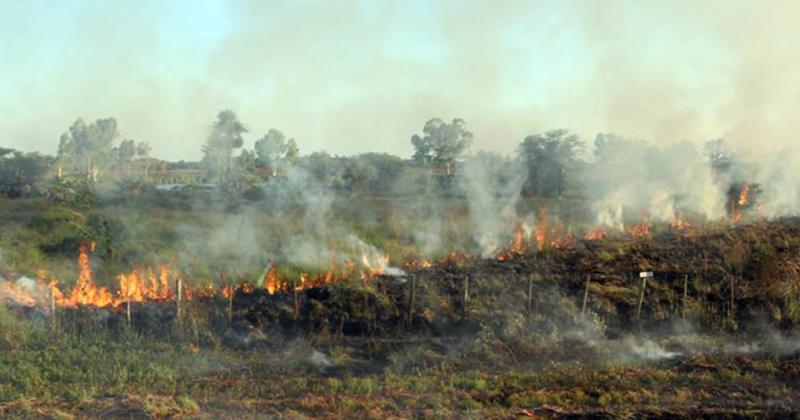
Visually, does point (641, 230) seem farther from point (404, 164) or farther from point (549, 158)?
point (404, 164)

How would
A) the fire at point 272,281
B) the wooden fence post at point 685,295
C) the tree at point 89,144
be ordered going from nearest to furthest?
the wooden fence post at point 685,295, the fire at point 272,281, the tree at point 89,144

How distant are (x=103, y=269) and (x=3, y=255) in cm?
292

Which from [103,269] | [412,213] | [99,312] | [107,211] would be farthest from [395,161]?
[99,312]

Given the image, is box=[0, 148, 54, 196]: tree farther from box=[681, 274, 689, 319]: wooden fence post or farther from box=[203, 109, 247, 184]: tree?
box=[681, 274, 689, 319]: wooden fence post

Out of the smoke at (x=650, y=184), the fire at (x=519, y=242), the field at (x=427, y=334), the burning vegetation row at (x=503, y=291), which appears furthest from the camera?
the smoke at (x=650, y=184)

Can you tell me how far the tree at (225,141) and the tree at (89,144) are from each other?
1492 centimetres

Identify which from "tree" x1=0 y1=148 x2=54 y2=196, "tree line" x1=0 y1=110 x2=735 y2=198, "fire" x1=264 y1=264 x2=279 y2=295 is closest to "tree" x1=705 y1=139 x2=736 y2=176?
"tree line" x1=0 y1=110 x2=735 y2=198

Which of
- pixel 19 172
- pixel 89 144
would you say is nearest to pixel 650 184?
pixel 19 172

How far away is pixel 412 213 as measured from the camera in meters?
28.0

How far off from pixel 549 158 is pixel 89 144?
120ft

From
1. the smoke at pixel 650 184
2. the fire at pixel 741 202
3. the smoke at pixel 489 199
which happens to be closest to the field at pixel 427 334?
the smoke at pixel 489 199

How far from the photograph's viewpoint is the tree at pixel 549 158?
36594mm

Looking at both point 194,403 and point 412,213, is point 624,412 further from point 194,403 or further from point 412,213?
point 412,213

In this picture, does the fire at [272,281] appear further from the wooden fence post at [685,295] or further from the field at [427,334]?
the wooden fence post at [685,295]
